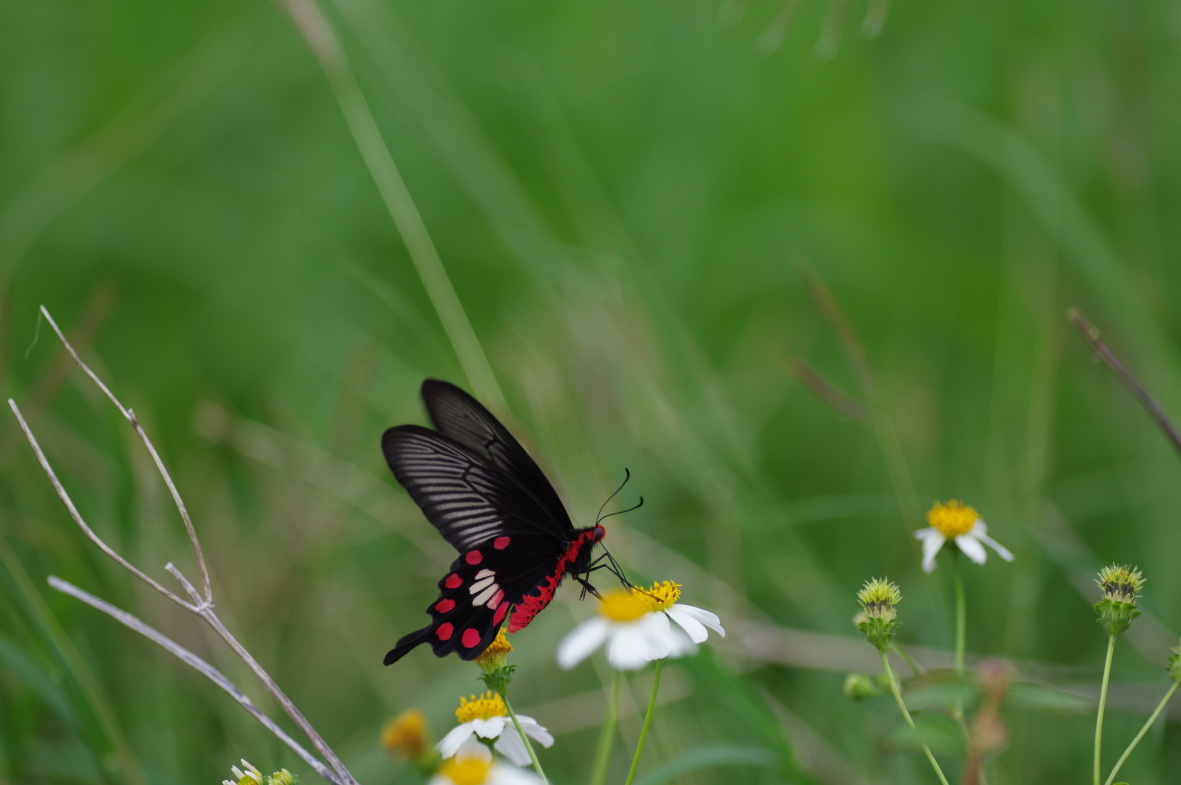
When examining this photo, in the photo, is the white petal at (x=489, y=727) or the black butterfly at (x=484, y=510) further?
the black butterfly at (x=484, y=510)

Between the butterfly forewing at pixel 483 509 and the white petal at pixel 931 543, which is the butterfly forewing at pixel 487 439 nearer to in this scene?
the butterfly forewing at pixel 483 509

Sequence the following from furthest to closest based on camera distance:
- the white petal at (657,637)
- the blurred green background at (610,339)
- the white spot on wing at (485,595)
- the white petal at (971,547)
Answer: the blurred green background at (610,339) < the white spot on wing at (485,595) < the white petal at (971,547) < the white petal at (657,637)

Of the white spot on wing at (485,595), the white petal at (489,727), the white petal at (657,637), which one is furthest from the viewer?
the white spot on wing at (485,595)

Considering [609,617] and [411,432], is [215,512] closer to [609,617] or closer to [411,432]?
[411,432]

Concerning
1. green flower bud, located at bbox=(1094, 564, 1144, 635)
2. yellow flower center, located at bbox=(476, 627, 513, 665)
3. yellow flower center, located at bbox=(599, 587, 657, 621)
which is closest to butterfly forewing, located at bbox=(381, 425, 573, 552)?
yellow flower center, located at bbox=(476, 627, 513, 665)

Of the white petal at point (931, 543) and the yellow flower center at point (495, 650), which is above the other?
the white petal at point (931, 543)

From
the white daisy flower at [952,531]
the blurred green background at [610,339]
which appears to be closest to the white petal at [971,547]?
the white daisy flower at [952,531]

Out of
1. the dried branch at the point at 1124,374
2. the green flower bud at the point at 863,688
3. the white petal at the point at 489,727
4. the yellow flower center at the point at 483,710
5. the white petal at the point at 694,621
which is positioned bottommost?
the white petal at the point at 489,727
